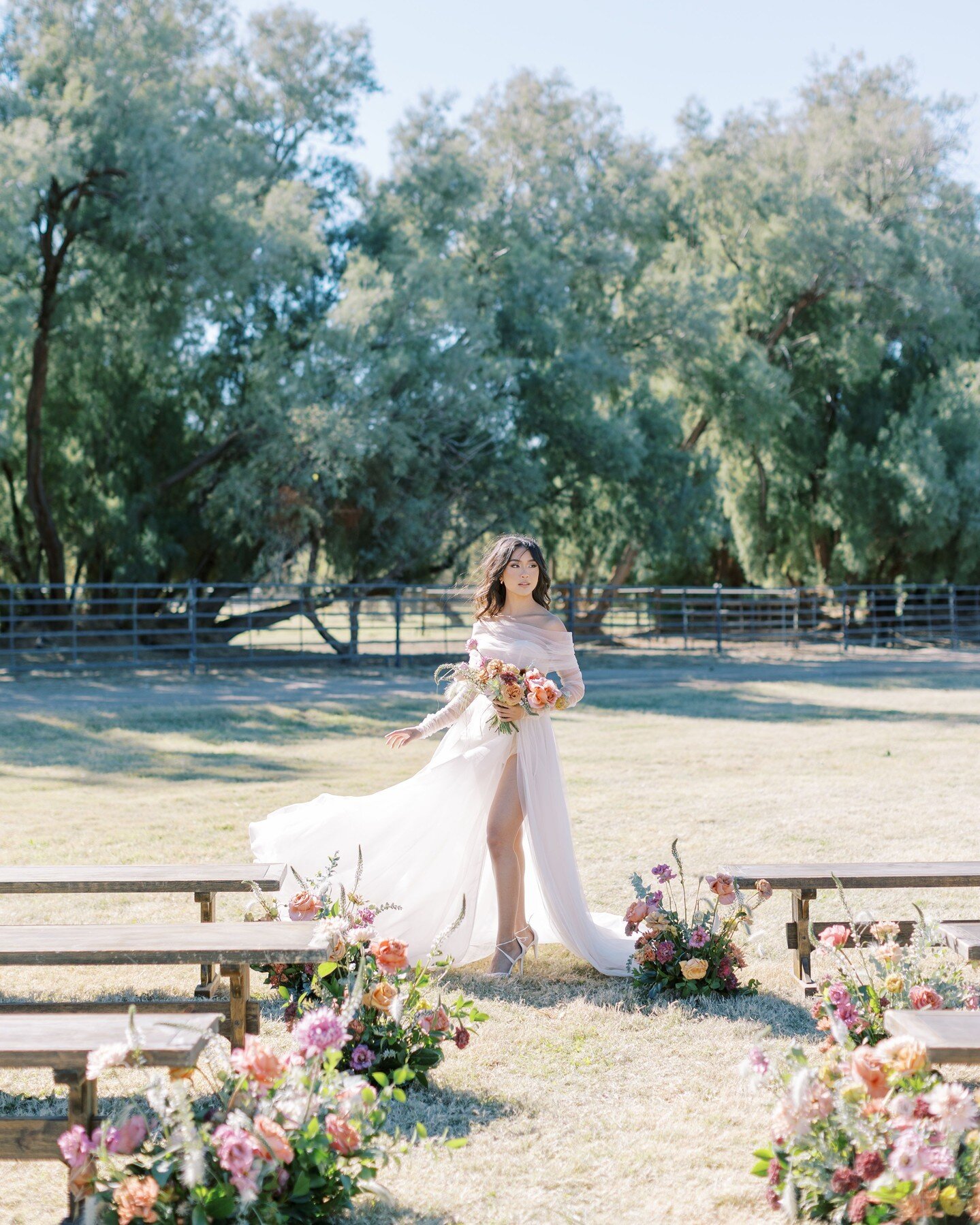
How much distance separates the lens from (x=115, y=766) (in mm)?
10203

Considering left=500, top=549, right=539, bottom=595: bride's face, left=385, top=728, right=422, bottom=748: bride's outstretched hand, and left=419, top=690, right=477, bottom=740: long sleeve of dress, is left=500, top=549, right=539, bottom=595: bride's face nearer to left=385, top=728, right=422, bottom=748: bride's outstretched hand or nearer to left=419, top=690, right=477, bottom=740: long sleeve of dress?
left=419, top=690, right=477, bottom=740: long sleeve of dress

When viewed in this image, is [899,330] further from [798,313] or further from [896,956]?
Result: [896,956]

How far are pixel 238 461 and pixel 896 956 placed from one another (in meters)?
18.1

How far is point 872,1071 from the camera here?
8.67ft

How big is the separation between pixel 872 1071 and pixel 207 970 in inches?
110

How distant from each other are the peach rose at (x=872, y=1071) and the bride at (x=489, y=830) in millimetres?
2142

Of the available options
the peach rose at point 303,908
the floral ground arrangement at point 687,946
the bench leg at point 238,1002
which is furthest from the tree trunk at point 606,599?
the bench leg at point 238,1002

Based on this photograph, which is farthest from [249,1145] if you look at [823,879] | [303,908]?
[823,879]

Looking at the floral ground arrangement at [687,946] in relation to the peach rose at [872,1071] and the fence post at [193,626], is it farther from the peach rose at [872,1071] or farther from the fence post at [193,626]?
the fence post at [193,626]

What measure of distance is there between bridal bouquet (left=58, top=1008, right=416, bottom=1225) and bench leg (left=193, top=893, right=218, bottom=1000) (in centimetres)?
175

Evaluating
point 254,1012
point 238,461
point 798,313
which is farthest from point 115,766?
point 798,313

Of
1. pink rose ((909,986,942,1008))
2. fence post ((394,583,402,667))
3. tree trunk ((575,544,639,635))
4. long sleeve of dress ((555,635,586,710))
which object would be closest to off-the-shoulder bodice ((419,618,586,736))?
long sleeve of dress ((555,635,586,710))

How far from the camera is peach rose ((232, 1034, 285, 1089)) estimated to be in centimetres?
256

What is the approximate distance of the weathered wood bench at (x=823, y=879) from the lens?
14.3ft
